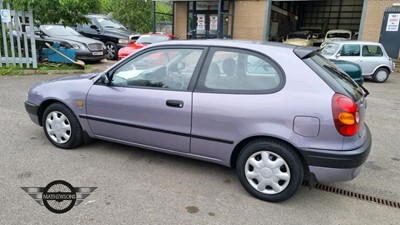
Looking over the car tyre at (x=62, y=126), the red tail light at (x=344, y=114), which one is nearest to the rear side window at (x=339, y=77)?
the red tail light at (x=344, y=114)

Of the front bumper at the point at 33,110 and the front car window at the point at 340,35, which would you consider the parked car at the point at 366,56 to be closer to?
the front car window at the point at 340,35

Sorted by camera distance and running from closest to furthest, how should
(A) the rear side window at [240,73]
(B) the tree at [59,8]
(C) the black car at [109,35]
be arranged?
(A) the rear side window at [240,73], (B) the tree at [59,8], (C) the black car at [109,35]

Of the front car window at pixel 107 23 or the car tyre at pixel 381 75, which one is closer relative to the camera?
the car tyre at pixel 381 75

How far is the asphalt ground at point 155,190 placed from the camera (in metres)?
2.80

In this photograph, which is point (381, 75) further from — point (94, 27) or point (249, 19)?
point (94, 27)

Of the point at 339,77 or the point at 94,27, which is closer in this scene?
the point at 339,77

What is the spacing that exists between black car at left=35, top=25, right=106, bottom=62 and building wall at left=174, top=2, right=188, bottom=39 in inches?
326

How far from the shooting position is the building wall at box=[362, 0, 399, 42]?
47.3 feet

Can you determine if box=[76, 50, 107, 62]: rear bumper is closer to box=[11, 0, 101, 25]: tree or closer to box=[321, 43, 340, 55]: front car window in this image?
box=[11, 0, 101, 25]: tree

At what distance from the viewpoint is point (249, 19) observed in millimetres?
17438

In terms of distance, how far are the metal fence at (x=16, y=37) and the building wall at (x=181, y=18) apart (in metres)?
10.9

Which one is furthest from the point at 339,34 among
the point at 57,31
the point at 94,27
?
the point at 57,31

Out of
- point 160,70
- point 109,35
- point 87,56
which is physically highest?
point 109,35

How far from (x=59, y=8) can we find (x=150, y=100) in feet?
24.7
